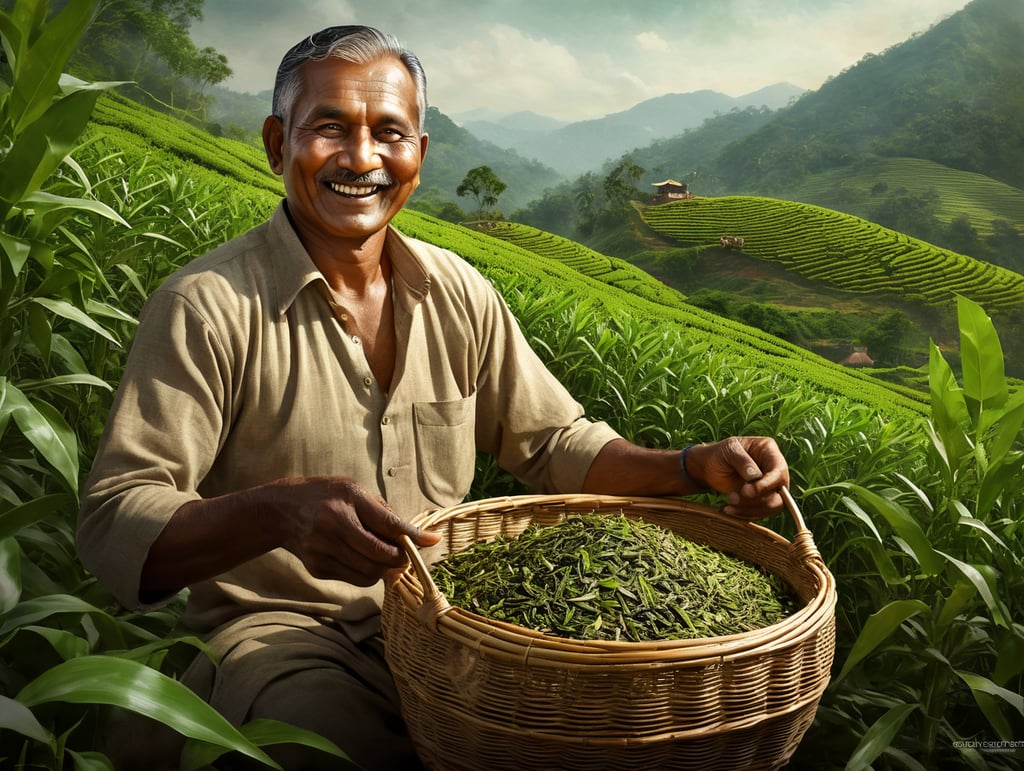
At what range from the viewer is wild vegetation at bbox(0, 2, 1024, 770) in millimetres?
1143

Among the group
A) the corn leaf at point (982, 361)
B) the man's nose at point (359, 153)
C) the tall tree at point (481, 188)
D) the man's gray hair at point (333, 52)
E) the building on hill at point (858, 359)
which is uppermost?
the tall tree at point (481, 188)

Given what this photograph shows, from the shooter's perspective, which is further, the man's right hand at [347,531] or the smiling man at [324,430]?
the smiling man at [324,430]

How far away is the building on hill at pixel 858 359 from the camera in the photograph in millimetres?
8484

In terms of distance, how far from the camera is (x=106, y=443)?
4.36ft

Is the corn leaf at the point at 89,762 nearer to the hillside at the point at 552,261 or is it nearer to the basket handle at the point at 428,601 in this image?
the basket handle at the point at 428,601

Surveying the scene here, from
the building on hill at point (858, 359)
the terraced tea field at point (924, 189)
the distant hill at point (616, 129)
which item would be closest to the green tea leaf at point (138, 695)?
the building on hill at point (858, 359)

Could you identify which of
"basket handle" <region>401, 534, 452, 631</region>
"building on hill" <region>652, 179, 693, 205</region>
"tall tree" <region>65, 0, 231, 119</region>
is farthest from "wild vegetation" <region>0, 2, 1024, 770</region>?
"tall tree" <region>65, 0, 231, 119</region>

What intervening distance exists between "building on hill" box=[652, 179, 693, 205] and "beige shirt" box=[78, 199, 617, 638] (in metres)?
7.59

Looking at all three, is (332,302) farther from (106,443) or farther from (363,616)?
(363,616)

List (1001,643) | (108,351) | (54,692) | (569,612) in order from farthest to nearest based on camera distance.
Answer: (108,351) < (1001,643) < (569,612) < (54,692)

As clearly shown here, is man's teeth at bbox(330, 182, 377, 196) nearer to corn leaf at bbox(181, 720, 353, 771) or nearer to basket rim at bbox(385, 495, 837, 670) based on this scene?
basket rim at bbox(385, 495, 837, 670)

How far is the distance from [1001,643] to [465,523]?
92cm

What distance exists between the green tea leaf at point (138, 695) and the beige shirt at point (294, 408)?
339mm

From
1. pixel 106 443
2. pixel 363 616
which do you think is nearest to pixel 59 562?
pixel 106 443
